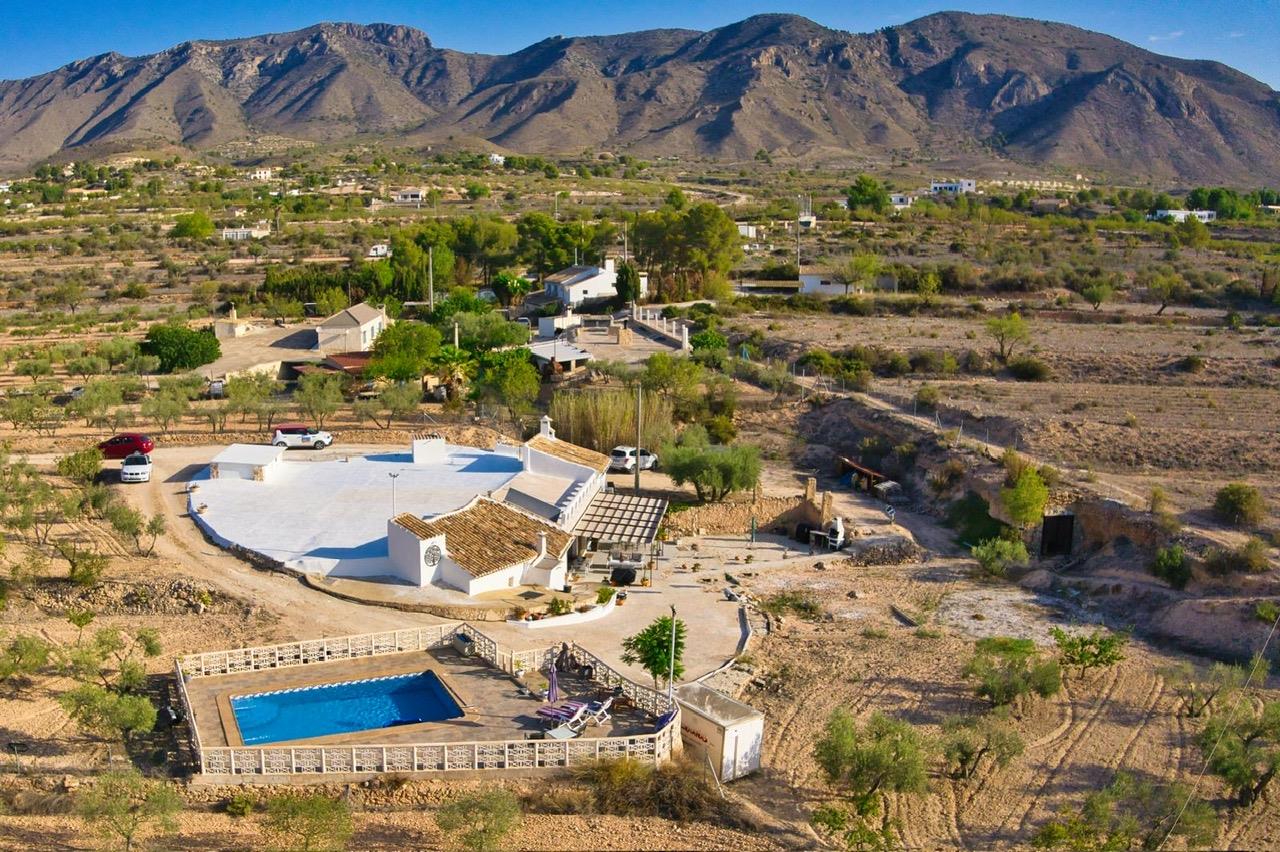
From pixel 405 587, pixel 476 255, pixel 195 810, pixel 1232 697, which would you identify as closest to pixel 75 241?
pixel 476 255

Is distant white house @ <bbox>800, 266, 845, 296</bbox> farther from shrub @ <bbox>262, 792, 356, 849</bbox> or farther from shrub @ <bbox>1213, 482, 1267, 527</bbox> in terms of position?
shrub @ <bbox>262, 792, 356, 849</bbox>

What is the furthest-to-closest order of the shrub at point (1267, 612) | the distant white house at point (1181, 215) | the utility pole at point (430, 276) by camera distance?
1. the distant white house at point (1181, 215)
2. the utility pole at point (430, 276)
3. the shrub at point (1267, 612)

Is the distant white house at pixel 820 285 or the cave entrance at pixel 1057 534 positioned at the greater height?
the distant white house at pixel 820 285

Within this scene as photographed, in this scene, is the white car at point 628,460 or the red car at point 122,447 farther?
the white car at point 628,460

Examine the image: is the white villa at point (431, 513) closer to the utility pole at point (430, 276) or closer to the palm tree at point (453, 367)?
the palm tree at point (453, 367)

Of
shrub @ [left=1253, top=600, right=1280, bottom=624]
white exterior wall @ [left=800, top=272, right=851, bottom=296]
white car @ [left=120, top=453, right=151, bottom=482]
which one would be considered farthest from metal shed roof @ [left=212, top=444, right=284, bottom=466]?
white exterior wall @ [left=800, top=272, right=851, bottom=296]

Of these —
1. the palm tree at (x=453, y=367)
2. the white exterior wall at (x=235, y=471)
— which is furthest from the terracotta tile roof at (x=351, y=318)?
the white exterior wall at (x=235, y=471)

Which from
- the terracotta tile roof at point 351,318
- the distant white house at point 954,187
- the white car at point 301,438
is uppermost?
the distant white house at point 954,187
